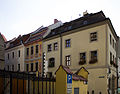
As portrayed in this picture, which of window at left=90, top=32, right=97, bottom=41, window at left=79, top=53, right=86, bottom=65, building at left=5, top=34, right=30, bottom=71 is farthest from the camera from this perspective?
building at left=5, top=34, right=30, bottom=71

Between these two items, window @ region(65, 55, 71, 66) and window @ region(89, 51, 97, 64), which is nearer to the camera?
window @ region(89, 51, 97, 64)

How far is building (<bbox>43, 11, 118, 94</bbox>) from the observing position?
21.3 metres

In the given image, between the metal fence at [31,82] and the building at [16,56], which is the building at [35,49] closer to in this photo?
the building at [16,56]

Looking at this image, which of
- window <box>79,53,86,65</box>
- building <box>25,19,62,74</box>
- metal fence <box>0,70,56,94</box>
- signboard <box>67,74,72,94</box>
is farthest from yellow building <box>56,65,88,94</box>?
building <box>25,19,62,74</box>

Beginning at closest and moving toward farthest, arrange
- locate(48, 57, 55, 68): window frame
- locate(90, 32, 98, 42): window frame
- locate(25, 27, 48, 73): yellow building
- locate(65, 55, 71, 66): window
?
locate(90, 32, 98, 42): window frame, locate(65, 55, 71, 66): window, locate(48, 57, 55, 68): window frame, locate(25, 27, 48, 73): yellow building

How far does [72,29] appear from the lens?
25.7 m

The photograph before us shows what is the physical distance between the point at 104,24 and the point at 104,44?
8.46 feet

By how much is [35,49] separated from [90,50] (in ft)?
41.3

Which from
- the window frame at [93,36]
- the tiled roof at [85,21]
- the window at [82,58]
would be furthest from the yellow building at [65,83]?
the tiled roof at [85,21]

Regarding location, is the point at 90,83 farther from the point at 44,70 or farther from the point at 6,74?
the point at 6,74

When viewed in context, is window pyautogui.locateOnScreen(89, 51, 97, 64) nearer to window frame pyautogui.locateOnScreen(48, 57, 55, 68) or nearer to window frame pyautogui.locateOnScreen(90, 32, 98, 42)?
window frame pyautogui.locateOnScreen(90, 32, 98, 42)

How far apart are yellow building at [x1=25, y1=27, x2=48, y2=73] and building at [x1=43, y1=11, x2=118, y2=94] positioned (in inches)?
86.2

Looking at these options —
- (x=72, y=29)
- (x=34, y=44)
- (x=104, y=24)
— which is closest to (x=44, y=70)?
(x=34, y=44)

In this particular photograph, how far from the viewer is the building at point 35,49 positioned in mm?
31016
